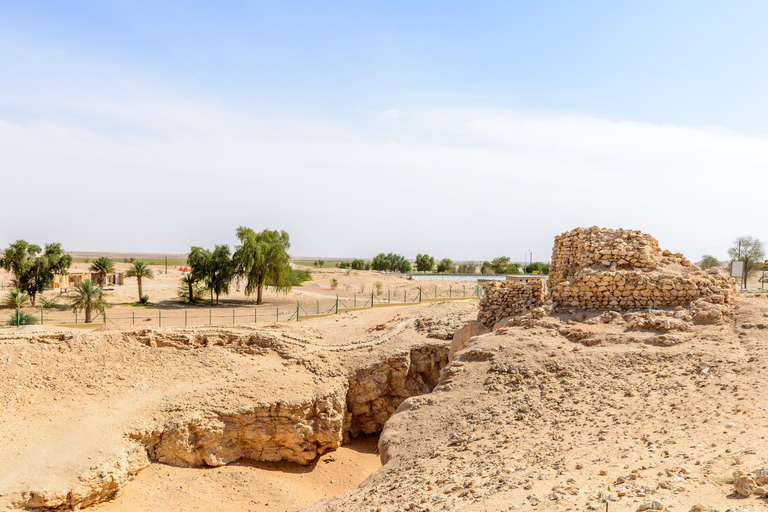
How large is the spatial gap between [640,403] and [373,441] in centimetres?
1190

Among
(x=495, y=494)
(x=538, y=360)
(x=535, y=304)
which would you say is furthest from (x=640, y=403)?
(x=535, y=304)

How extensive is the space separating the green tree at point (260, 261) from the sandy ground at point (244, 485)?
21251mm

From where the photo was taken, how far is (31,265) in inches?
1312

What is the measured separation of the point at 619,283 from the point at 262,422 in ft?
34.6

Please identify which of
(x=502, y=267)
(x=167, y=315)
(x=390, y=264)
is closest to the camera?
(x=167, y=315)

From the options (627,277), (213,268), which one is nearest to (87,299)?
(213,268)

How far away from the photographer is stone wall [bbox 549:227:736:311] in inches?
461

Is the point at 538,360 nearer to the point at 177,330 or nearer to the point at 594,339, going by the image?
the point at 594,339

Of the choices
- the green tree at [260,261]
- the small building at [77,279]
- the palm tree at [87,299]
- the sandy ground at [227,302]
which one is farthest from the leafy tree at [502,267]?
the palm tree at [87,299]

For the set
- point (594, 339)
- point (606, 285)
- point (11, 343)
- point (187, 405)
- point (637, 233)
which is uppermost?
point (637, 233)

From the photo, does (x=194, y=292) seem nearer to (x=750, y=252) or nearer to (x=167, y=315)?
(x=167, y=315)

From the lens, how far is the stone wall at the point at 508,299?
14.1 meters

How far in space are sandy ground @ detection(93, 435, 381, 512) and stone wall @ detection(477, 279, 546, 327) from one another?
21.1 ft

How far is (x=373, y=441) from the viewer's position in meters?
18.2
